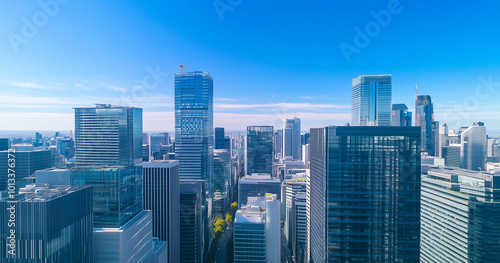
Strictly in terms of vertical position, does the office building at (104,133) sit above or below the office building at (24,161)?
above

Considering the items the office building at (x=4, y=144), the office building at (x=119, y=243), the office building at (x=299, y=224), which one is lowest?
the office building at (x=299, y=224)

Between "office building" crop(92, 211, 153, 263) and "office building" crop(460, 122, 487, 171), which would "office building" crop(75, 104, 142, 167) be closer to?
"office building" crop(92, 211, 153, 263)

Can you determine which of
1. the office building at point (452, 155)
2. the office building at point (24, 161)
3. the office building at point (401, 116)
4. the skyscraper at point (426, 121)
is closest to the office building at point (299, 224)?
the office building at point (452, 155)

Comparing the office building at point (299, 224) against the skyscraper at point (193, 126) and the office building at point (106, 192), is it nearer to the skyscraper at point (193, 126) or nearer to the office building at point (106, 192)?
the skyscraper at point (193, 126)

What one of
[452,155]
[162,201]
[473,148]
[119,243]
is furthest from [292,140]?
[119,243]

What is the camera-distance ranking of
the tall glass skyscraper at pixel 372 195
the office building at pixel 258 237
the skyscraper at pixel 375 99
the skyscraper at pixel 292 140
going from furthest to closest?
the skyscraper at pixel 292 140 → the skyscraper at pixel 375 99 → the office building at pixel 258 237 → the tall glass skyscraper at pixel 372 195

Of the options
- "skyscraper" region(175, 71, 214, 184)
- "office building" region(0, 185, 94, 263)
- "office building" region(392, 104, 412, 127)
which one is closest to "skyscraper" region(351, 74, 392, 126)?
"office building" region(392, 104, 412, 127)

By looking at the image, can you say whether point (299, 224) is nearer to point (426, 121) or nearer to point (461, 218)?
point (461, 218)
